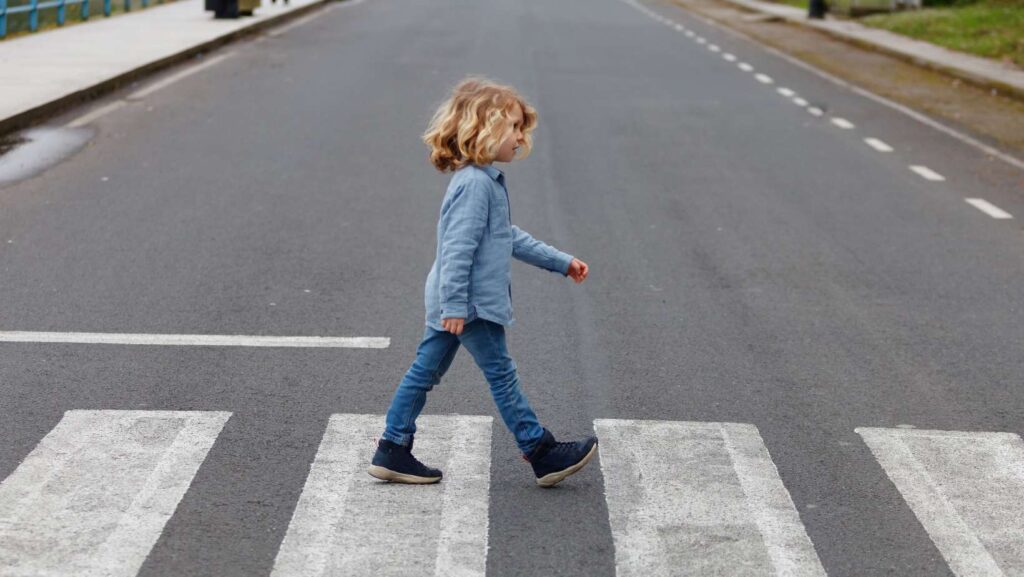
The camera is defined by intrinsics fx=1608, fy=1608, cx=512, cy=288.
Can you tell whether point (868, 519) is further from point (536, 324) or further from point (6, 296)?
point (6, 296)

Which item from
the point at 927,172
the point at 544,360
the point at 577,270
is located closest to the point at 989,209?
the point at 927,172

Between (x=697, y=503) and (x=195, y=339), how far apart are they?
10.1 ft

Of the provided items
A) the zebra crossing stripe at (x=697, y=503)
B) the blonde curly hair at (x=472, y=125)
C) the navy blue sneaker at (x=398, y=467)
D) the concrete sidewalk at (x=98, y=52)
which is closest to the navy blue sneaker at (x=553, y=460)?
the zebra crossing stripe at (x=697, y=503)

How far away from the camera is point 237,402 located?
6.48 metres

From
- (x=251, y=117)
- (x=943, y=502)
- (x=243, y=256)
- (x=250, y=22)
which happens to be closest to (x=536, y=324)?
(x=243, y=256)

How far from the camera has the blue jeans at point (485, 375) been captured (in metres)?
5.52

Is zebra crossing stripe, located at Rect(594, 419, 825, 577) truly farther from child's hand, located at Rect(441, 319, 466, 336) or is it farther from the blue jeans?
child's hand, located at Rect(441, 319, 466, 336)

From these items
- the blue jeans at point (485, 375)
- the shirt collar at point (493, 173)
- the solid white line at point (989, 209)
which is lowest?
the solid white line at point (989, 209)

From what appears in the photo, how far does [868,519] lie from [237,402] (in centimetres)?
259

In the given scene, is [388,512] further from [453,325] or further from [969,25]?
[969,25]

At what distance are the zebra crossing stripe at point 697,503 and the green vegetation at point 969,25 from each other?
20555mm

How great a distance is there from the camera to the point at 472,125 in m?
5.25

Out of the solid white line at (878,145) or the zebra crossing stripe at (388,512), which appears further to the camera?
the solid white line at (878,145)

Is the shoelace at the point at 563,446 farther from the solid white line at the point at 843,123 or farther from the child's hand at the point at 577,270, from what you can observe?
the solid white line at the point at 843,123
